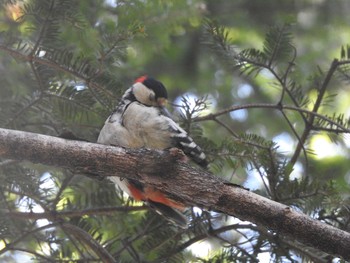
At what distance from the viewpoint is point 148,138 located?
2145 millimetres

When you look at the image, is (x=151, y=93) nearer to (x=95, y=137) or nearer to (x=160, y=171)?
(x=95, y=137)

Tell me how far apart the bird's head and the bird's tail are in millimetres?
379

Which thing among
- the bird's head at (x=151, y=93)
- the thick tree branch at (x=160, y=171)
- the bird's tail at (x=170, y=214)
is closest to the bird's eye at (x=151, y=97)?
the bird's head at (x=151, y=93)

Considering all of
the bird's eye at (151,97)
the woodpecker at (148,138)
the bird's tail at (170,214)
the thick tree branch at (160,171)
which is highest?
the bird's eye at (151,97)


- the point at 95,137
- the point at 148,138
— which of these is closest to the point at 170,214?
the point at 148,138

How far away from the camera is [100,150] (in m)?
1.79

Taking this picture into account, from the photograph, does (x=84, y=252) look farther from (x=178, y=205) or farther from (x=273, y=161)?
(x=273, y=161)

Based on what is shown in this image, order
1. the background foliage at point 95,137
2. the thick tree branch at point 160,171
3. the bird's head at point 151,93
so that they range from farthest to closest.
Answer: the bird's head at point 151,93
the background foliage at point 95,137
the thick tree branch at point 160,171

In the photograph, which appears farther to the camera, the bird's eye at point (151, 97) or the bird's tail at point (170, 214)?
the bird's eye at point (151, 97)

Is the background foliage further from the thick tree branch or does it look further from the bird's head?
the thick tree branch

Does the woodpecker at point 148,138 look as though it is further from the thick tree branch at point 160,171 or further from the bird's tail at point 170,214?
the thick tree branch at point 160,171

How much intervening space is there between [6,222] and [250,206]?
0.86 m

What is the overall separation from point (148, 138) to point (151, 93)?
28cm

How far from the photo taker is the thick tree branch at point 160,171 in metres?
1.70
